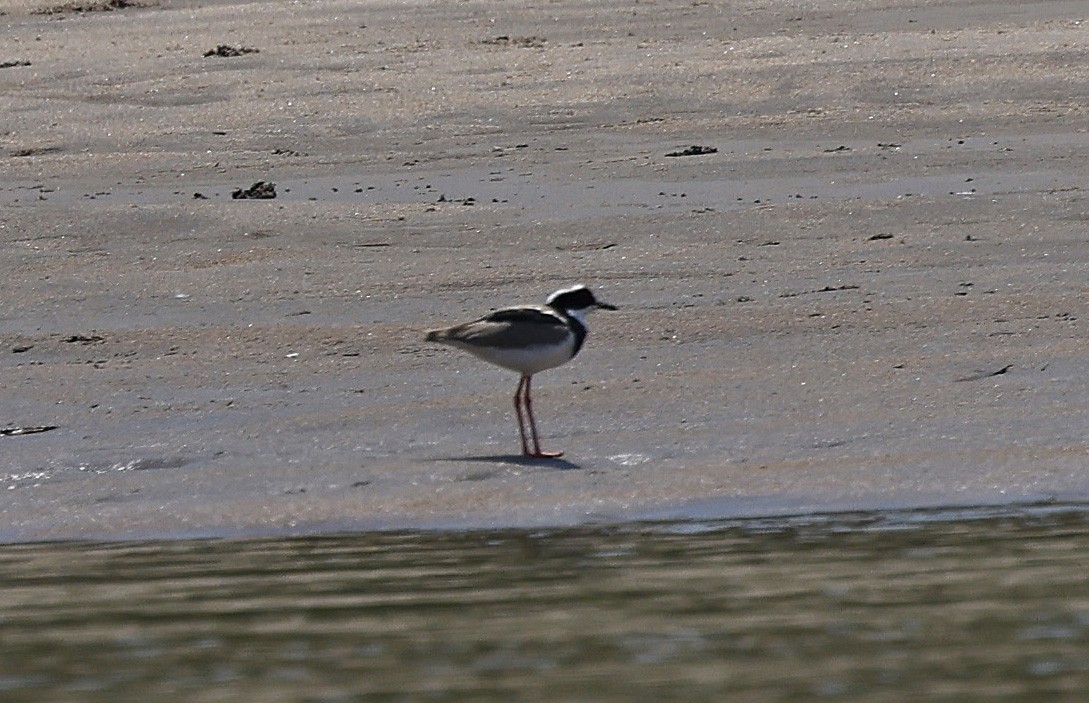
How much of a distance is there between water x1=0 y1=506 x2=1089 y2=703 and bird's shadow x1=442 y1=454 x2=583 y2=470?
2.66 ft

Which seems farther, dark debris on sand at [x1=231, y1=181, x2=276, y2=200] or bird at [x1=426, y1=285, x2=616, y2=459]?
dark debris on sand at [x1=231, y1=181, x2=276, y2=200]

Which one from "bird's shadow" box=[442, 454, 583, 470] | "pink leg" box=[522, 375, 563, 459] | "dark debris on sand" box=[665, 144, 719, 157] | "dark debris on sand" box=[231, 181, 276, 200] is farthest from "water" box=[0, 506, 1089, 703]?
"dark debris on sand" box=[665, 144, 719, 157]

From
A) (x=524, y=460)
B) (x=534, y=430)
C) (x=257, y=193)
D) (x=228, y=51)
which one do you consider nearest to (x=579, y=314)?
(x=534, y=430)

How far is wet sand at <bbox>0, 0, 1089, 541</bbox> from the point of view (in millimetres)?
9078

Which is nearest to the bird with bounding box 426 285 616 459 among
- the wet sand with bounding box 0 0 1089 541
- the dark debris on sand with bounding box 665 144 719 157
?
the wet sand with bounding box 0 0 1089 541

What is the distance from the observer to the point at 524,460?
30.2 ft

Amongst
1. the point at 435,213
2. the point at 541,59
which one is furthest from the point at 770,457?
the point at 541,59

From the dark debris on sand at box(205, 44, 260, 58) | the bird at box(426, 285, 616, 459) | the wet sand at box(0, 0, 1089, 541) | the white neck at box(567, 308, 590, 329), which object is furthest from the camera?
the dark debris on sand at box(205, 44, 260, 58)

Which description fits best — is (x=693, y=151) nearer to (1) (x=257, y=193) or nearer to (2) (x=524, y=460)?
(1) (x=257, y=193)

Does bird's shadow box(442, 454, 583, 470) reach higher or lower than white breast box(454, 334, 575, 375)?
lower

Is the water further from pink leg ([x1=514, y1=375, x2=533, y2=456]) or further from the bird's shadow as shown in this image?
pink leg ([x1=514, y1=375, x2=533, y2=456])

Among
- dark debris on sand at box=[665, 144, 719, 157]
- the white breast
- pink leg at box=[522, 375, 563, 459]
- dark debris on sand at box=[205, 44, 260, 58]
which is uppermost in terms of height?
dark debris on sand at box=[205, 44, 260, 58]

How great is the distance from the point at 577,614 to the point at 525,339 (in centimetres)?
268

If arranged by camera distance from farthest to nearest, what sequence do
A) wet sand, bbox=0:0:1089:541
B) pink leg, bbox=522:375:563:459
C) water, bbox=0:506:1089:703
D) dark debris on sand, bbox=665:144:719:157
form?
dark debris on sand, bbox=665:144:719:157, pink leg, bbox=522:375:563:459, wet sand, bbox=0:0:1089:541, water, bbox=0:506:1089:703
